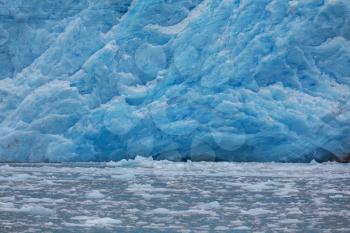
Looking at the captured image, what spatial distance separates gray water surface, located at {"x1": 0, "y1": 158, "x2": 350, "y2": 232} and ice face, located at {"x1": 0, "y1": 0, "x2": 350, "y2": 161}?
3.35 m

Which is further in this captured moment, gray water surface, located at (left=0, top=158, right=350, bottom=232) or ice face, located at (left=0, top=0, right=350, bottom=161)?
ice face, located at (left=0, top=0, right=350, bottom=161)

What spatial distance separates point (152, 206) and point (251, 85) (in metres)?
10.3

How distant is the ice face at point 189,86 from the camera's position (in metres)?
16.9

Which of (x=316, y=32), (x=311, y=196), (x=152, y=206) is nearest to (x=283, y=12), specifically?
(x=316, y=32)

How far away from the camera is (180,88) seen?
17.9 m

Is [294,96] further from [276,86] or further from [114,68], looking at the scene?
[114,68]

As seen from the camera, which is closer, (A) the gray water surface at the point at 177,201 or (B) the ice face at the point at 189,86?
(A) the gray water surface at the point at 177,201

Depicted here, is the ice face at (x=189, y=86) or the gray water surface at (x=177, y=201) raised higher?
the ice face at (x=189, y=86)

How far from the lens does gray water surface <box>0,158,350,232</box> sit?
6.10 metres

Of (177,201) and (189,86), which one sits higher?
(189,86)

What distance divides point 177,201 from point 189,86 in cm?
1000

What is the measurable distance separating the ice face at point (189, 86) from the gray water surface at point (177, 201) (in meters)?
3.35

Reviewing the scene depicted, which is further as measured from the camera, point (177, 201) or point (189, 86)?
point (189, 86)

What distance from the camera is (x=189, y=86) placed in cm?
1795
